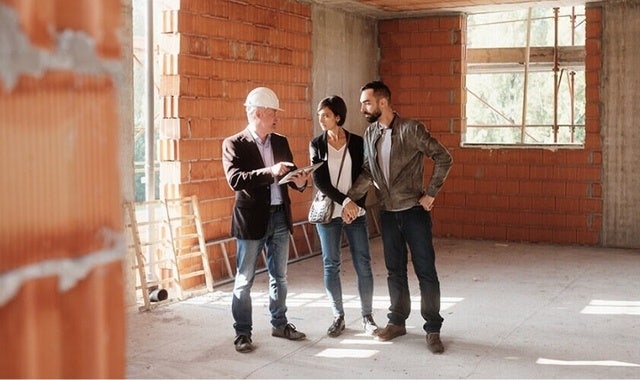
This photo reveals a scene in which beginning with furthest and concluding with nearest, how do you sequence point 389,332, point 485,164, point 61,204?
1. point 485,164
2. point 389,332
3. point 61,204

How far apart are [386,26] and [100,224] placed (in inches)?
350

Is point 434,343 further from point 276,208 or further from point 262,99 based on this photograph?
point 262,99

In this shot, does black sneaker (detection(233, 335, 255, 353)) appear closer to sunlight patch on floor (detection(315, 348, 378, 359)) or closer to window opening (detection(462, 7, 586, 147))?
sunlight patch on floor (detection(315, 348, 378, 359))

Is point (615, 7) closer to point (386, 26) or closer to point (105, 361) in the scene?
point (386, 26)

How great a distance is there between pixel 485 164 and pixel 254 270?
522cm

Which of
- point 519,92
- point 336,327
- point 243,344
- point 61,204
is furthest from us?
point 519,92

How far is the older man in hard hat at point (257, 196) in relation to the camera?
4352 mm

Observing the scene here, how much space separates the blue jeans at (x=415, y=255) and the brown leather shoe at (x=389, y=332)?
0.60 feet

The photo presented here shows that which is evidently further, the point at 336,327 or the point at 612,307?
the point at 612,307

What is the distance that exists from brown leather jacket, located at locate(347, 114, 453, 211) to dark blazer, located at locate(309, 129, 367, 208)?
0.15 metres

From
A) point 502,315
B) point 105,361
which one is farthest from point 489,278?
point 105,361

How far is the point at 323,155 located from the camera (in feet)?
15.5

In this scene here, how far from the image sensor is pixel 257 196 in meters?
4.38

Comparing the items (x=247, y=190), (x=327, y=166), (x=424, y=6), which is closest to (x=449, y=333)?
(x=327, y=166)
